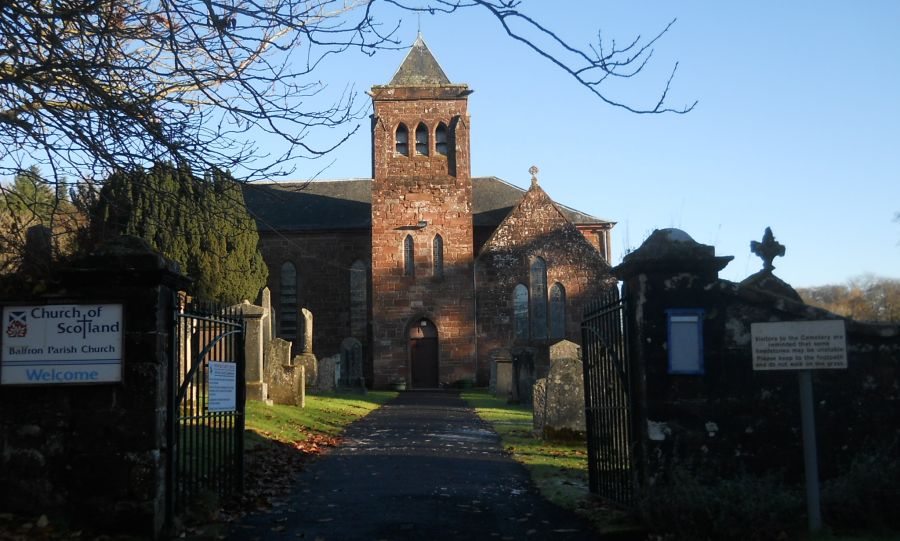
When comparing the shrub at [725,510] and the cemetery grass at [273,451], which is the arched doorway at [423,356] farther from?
the shrub at [725,510]

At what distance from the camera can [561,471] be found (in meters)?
11.5

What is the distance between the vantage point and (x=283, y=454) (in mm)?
12758

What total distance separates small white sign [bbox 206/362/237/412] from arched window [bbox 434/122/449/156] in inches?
1265

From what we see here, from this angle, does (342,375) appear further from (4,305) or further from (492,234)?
(4,305)

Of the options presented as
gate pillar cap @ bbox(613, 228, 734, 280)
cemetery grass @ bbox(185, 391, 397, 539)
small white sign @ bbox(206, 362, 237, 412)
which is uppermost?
gate pillar cap @ bbox(613, 228, 734, 280)

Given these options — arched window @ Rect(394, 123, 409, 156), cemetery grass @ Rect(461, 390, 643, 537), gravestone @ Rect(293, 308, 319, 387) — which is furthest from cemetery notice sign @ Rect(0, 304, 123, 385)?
arched window @ Rect(394, 123, 409, 156)

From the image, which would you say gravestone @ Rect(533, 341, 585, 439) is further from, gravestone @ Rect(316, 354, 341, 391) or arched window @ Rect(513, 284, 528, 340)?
arched window @ Rect(513, 284, 528, 340)

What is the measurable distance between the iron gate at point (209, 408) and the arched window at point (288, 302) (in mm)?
33840

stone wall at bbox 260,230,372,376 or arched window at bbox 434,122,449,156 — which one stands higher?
arched window at bbox 434,122,449,156

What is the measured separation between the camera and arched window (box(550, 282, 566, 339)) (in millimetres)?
39844

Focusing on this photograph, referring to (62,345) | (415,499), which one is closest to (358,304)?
(415,499)

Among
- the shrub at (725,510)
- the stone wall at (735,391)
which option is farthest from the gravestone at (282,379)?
the shrub at (725,510)

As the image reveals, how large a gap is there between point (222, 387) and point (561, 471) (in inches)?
182

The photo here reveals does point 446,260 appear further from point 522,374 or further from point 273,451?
point 273,451
